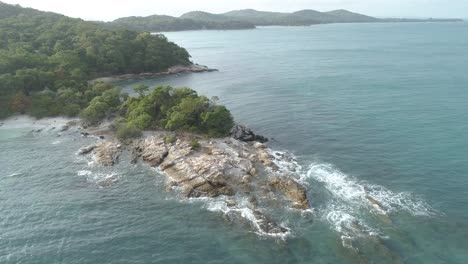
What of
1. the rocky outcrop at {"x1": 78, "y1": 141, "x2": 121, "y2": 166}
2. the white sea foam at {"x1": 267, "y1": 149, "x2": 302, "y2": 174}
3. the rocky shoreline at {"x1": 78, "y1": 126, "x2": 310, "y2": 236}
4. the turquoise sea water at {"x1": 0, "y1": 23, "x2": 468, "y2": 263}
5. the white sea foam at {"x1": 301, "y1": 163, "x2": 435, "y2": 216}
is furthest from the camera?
the rocky outcrop at {"x1": 78, "y1": 141, "x2": 121, "y2": 166}

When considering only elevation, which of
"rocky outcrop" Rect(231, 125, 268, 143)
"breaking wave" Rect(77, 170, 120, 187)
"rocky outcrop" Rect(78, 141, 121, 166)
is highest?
"rocky outcrop" Rect(231, 125, 268, 143)

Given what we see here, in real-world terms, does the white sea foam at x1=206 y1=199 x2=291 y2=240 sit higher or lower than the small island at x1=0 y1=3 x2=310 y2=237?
lower

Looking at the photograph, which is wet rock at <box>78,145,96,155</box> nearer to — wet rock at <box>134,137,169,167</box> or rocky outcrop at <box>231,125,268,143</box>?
wet rock at <box>134,137,169,167</box>

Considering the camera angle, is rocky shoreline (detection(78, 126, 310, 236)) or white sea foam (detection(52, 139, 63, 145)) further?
white sea foam (detection(52, 139, 63, 145))

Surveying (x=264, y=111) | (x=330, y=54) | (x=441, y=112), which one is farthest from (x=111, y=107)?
(x=330, y=54)

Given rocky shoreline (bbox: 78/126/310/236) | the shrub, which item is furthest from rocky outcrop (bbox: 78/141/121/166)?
the shrub

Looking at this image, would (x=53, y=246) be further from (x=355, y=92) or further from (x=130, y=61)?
(x=130, y=61)

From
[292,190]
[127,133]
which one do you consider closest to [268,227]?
[292,190]
